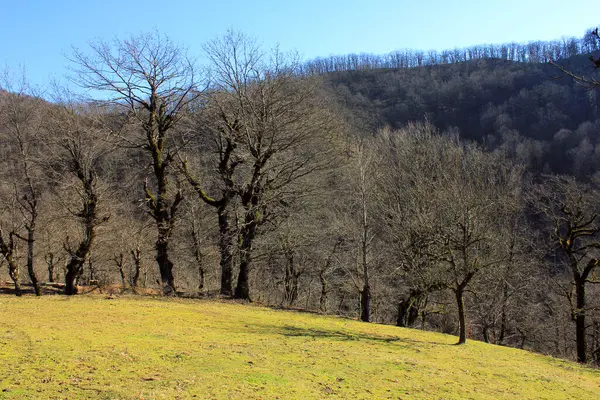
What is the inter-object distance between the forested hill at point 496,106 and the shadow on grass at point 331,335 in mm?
47289

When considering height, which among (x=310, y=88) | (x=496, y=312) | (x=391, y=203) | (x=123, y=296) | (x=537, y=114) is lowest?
(x=496, y=312)

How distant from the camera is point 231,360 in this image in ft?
28.5

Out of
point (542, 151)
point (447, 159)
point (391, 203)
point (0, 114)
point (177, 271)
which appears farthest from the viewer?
point (542, 151)

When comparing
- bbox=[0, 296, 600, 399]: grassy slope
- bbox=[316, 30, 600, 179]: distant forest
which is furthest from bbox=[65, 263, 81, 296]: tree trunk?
bbox=[316, 30, 600, 179]: distant forest

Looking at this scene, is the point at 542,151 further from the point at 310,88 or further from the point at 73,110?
the point at 73,110

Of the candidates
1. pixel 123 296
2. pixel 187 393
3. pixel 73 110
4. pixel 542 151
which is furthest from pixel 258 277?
pixel 542 151

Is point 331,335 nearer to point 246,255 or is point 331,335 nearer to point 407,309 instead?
point 246,255

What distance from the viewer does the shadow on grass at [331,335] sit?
12.8 metres

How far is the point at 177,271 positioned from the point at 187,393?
30.0 meters

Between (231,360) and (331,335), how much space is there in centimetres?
515

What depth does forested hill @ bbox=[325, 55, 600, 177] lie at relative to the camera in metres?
64.9

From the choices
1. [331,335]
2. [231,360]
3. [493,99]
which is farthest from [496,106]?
[231,360]

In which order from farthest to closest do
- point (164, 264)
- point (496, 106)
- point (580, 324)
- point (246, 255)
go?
point (496, 106) → point (580, 324) → point (164, 264) → point (246, 255)

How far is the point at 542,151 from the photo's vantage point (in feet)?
216
